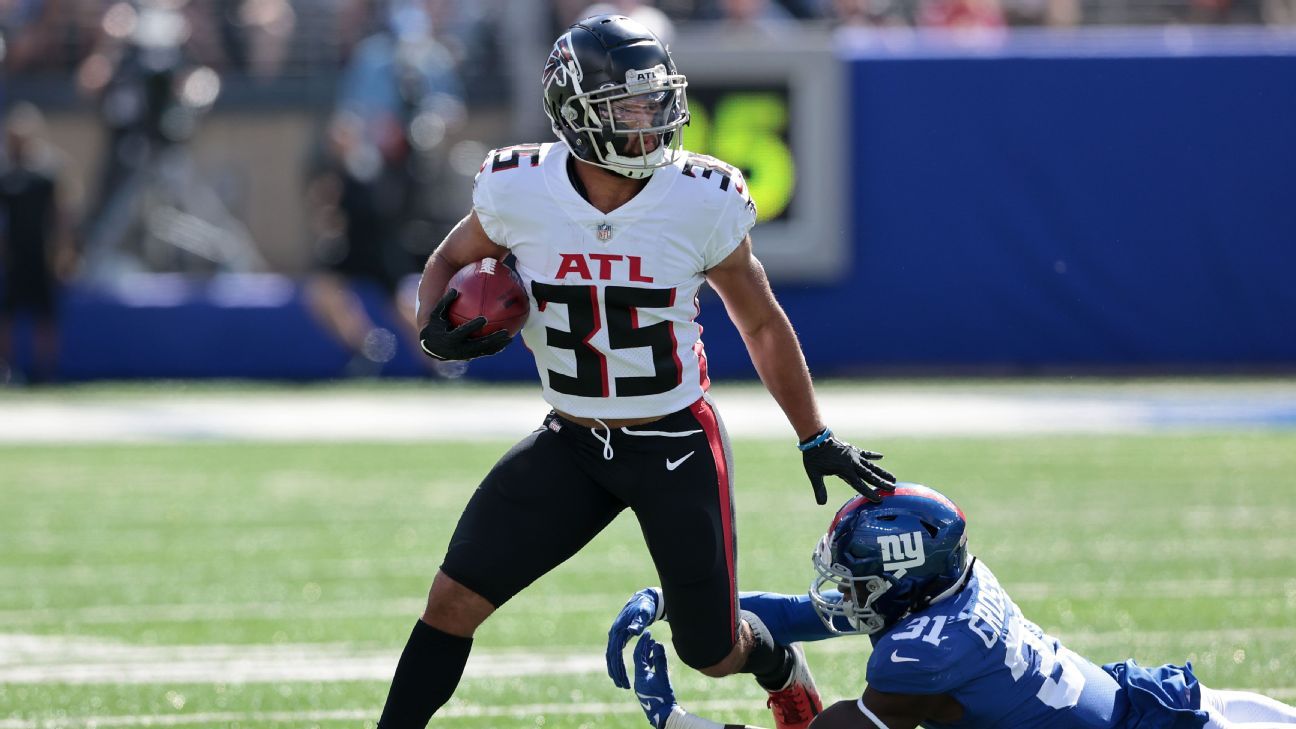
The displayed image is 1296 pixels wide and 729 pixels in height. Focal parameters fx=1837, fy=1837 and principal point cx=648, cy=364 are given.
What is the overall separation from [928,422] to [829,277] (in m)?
3.14

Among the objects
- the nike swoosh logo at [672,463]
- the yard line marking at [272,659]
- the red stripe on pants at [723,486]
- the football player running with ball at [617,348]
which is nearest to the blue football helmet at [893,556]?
the football player running with ball at [617,348]

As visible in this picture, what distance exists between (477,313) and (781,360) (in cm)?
67

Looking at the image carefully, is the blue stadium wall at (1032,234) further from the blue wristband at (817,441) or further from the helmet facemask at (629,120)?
the helmet facemask at (629,120)

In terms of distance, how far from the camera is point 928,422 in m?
11.3

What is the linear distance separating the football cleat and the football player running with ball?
0.26 m

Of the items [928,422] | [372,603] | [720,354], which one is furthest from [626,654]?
[720,354]

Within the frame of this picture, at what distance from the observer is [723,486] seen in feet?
13.1

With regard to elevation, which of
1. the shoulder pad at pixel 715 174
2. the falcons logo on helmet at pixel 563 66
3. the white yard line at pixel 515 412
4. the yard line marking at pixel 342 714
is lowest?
the white yard line at pixel 515 412

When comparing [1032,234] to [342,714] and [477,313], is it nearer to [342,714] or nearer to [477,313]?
[342,714]

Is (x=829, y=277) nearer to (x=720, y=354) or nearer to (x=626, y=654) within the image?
(x=720, y=354)

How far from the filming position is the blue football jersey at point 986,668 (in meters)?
3.54

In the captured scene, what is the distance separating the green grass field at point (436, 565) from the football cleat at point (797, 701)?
531mm

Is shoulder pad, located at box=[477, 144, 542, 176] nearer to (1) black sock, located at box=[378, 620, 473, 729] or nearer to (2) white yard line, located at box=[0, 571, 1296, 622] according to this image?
(1) black sock, located at box=[378, 620, 473, 729]

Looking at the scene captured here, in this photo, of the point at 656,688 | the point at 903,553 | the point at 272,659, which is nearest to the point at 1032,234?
the point at 272,659
